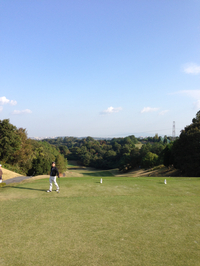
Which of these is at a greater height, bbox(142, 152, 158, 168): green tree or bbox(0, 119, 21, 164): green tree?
bbox(0, 119, 21, 164): green tree

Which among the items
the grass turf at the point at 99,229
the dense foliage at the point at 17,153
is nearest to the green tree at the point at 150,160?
the dense foliage at the point at 17,153

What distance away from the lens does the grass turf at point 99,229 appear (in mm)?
5664

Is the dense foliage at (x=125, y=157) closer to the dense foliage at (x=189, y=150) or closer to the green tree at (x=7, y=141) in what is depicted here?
the dense foliage at (x=189, y=150)

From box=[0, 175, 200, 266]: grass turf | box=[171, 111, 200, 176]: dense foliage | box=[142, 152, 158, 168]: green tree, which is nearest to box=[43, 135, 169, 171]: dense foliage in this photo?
box=[142, 152, 158, 168]: green tree

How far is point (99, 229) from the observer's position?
739 cm

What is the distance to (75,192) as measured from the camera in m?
12.7

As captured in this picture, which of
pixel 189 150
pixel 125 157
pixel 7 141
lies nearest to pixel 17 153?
pixel 7 141

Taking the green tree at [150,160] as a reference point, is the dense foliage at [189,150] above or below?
above

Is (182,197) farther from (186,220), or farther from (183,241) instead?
(183,241)

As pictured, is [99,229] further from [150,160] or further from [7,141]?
[150,160]

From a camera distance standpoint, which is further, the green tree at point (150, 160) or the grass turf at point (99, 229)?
the green tree at point (150, 160)

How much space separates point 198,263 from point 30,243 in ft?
17.9

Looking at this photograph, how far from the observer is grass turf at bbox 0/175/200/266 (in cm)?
566

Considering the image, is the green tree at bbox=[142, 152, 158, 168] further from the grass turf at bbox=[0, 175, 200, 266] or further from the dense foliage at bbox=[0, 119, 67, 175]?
the grass turf at bbox=[0, 175, 200, 266]
